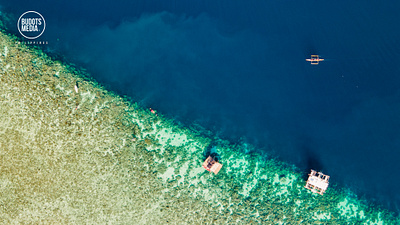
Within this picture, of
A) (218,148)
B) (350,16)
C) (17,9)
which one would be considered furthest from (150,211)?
(350,16)

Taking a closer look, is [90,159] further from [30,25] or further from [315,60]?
[315,60]

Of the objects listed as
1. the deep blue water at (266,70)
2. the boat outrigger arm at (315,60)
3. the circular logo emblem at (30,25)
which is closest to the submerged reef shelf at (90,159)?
the circular logo emblem at (30,25)

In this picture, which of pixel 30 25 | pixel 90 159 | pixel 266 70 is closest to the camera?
pixel 90 159

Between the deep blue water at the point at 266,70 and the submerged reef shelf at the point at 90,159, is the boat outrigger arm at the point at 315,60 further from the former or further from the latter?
the submerged reef shelf at the point at 90,159

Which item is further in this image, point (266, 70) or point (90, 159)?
point (266, 70)

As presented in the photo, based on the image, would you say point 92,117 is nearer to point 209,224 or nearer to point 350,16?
point 209,224

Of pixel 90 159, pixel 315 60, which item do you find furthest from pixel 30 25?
pixel 315 60
